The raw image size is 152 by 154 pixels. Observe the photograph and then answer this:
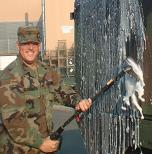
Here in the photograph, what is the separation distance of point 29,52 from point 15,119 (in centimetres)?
52

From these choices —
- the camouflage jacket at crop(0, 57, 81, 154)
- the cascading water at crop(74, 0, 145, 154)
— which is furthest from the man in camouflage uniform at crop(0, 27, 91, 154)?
the cascading water at crop(74, 0, 145, 154)

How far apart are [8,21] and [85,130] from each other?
3064cm

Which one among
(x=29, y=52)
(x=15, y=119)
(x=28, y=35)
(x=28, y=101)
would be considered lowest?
(x=15, y=119)

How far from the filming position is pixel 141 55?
4.69 meters

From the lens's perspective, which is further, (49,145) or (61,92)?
(61,92)

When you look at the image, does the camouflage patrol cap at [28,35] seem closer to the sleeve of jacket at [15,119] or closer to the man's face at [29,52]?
the man's face at [29,52]

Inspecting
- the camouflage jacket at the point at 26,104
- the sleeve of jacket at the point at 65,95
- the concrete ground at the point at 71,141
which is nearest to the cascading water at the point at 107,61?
the sleeve of jacket at the point at 65,95

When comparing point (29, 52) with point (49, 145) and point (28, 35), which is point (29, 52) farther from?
point (49, 145)

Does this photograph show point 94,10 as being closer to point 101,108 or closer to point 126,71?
point 101,108

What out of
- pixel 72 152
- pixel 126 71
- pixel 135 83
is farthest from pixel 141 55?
pixel 72 152

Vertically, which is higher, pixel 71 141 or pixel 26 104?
pixel 26 104

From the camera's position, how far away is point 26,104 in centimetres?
425

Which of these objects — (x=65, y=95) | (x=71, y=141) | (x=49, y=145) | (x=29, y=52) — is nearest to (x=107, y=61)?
(x=65, y=95)

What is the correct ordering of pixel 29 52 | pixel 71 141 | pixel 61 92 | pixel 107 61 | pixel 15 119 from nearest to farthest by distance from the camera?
pixel 15 119, pixel 29 52, pixel 61 92, pixel 107 61, pixel 71 141
